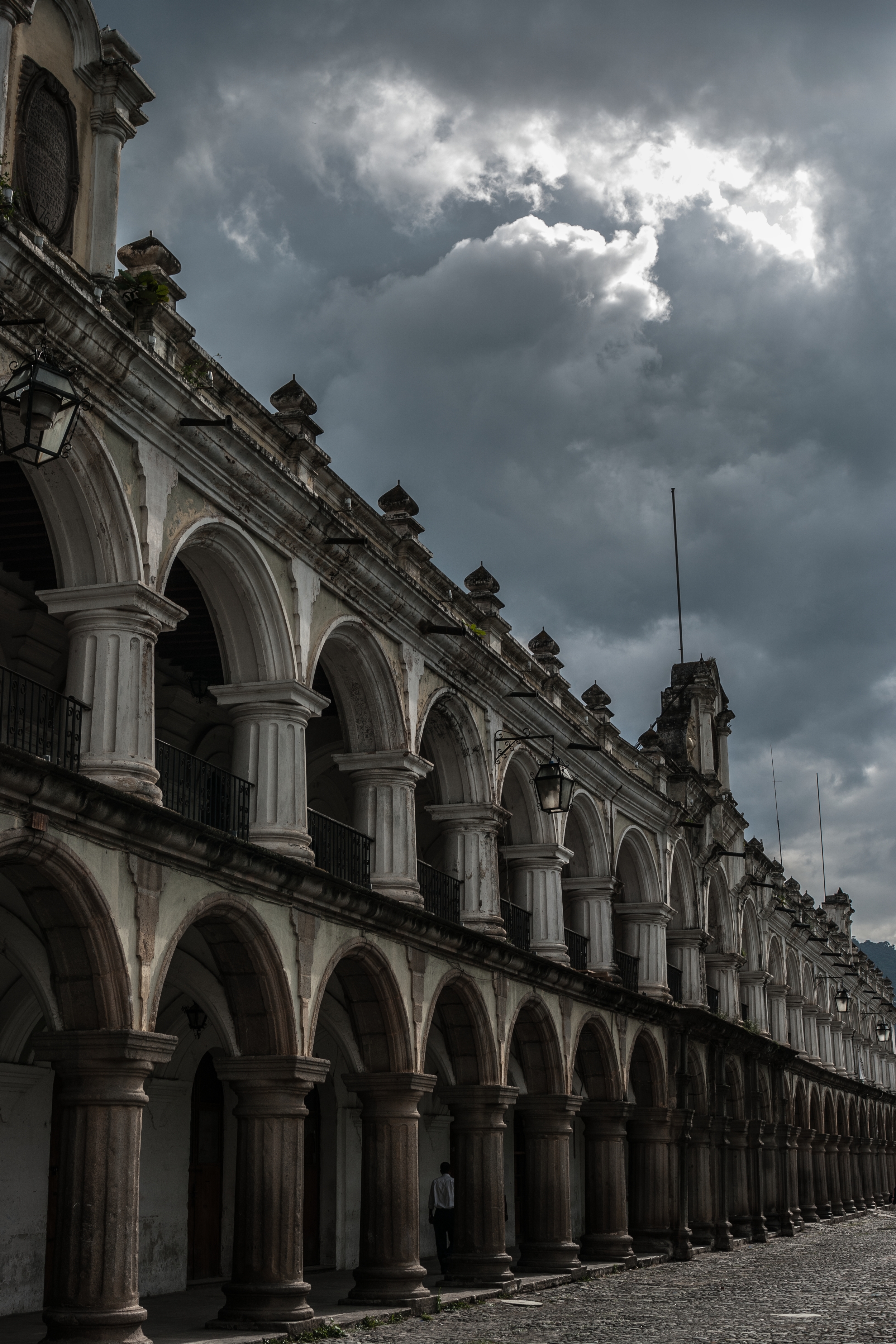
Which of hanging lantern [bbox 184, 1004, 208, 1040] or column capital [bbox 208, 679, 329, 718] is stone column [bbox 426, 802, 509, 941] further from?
column capital [bbox 208, 679, 329, 718]

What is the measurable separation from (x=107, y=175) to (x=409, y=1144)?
10.2 m

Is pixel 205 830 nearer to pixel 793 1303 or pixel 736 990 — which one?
pixel 793 1303

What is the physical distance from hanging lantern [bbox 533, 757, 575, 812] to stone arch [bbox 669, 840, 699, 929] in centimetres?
1011

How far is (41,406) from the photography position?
10320 millimetres

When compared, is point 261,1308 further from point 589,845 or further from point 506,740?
point 589,845

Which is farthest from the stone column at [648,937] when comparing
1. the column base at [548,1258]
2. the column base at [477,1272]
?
the column base at [477,1272]

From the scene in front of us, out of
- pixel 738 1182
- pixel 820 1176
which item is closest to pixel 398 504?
pixel 738 1182

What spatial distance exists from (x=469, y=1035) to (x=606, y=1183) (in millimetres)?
5968

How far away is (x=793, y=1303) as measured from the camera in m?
17.3

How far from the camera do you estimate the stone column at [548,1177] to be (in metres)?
21.0

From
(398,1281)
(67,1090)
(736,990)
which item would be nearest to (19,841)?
(67,1090)

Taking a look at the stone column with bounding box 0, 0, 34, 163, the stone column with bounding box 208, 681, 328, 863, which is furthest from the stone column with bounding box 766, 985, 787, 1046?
the stone column with bounding box 0, 0, 34, 163

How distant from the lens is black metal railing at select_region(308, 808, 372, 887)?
16.6 metres

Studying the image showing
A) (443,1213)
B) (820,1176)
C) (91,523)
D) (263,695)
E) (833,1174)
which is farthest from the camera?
(833,1174)
